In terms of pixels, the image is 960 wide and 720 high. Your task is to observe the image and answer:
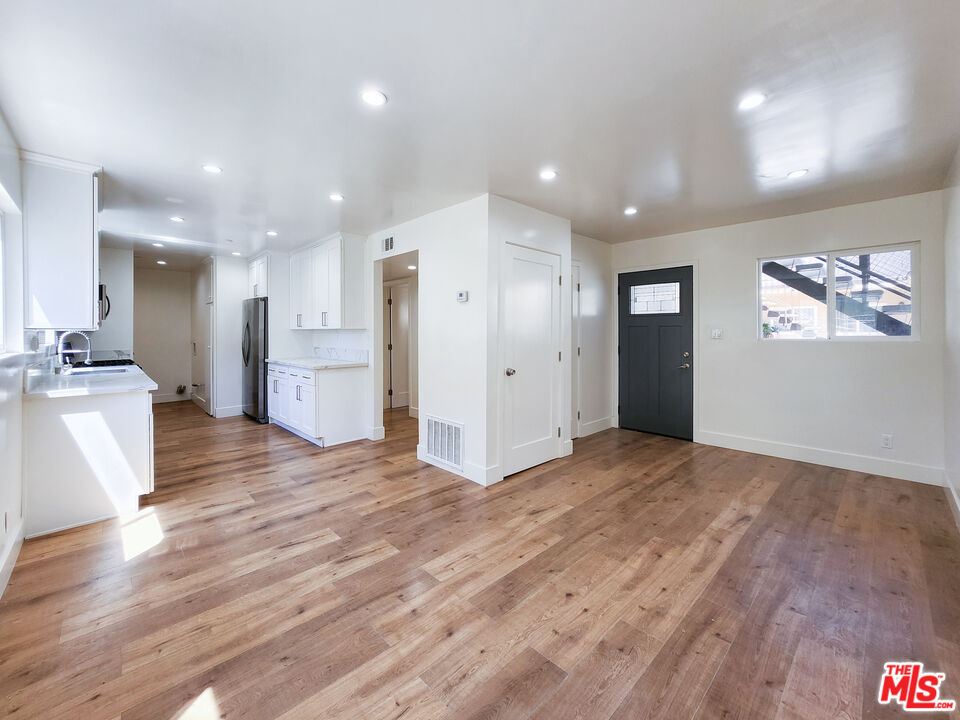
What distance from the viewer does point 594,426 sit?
17.7 feet

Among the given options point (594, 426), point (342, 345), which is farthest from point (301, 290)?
point (594, 426)

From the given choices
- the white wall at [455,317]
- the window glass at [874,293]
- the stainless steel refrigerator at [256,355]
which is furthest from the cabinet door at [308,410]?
the window glass at [874,293]

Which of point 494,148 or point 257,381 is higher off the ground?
point 494,148

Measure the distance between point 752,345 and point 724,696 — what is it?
12.8 ft

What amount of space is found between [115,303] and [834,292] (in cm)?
901

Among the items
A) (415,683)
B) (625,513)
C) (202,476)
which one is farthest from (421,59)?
(202,476)

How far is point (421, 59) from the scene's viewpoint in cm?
182

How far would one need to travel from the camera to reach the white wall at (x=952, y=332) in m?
2.79

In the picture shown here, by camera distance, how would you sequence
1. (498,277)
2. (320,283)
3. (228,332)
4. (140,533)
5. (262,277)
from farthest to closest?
1. (228,332)
2. (262,277)
3. (320,283)
4. (498,277)
5. (140,533)

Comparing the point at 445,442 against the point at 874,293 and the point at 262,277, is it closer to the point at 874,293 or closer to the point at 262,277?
the point at 262,277

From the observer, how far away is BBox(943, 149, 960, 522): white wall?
2795 millimetres

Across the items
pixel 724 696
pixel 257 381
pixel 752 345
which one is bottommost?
pixel 724 696

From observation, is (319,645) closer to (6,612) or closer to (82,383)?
(6,612)

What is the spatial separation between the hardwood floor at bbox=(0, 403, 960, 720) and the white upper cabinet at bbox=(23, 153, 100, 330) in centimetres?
152
